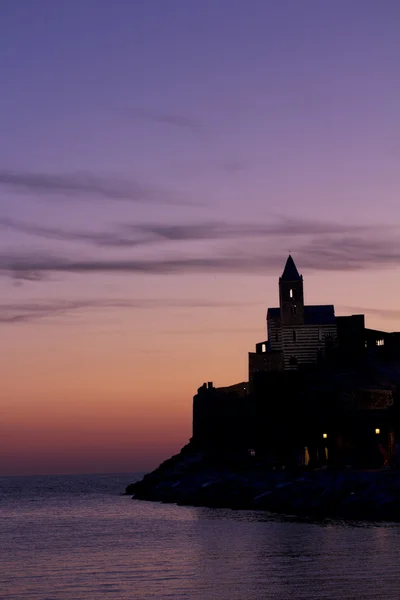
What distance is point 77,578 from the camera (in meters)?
46.5

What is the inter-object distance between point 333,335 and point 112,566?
75169mm

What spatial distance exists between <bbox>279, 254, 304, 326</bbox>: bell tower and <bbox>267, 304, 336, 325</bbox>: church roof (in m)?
1.39

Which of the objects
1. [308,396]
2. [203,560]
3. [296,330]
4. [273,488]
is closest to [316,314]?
[296,330]

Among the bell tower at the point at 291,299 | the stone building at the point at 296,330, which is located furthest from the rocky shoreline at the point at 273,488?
the bell tower at the point at 291,299

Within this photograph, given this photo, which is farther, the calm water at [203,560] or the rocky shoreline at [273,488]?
the rocky shoreline at [273,488]

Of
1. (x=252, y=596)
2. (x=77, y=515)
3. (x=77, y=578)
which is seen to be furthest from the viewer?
(x=77, y=515)

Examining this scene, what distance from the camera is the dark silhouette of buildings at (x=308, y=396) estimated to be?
95812 millimetres

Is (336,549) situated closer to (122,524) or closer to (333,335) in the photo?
(122,524)

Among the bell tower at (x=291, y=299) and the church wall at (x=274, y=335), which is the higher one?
the bell tower at (x=291, y=299)

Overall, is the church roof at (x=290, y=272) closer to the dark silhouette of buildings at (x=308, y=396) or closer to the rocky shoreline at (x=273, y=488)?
the dark silhouette of buildings at (x=308, y=396)

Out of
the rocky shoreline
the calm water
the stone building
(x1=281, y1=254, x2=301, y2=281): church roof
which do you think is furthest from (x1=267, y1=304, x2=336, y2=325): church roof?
the calm water

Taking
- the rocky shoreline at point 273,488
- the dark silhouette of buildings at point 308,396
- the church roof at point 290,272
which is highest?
the church roof at point 290,272

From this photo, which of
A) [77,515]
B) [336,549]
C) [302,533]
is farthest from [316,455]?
[336,549]

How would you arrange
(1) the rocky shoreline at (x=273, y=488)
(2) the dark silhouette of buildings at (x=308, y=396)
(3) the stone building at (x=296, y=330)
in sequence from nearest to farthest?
1. (1) the rocky shoreline at (x=273, y=488)
2. (2) the dark silhouette of buildings at (x=308, y=396)
3. (3) the stone building at (x=296, y=330)
